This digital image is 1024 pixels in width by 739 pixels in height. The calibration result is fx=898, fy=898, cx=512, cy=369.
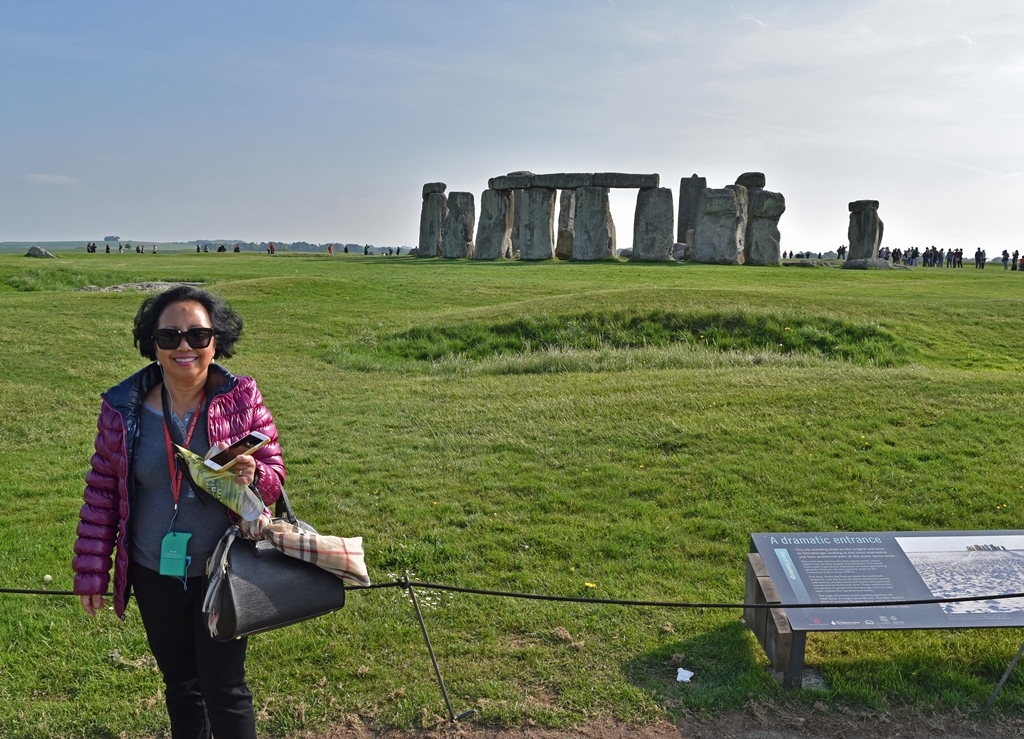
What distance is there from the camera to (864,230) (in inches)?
1585

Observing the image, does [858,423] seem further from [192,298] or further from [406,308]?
[406,308]

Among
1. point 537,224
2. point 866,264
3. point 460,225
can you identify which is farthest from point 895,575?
point 460,225

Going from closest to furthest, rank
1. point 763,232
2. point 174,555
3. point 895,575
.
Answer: point 174,555
point 895,575
point 763,232

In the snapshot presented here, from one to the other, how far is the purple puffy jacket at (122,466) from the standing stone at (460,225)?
39.4 metres

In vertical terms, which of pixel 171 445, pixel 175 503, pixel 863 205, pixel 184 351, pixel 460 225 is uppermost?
pixel 863 205

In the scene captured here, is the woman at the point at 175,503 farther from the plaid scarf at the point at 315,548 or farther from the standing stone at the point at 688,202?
the standing stone at the point at 688,202

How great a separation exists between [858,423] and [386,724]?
728 cm

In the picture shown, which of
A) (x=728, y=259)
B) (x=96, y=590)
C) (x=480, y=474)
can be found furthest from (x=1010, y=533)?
(x=728, y=259)

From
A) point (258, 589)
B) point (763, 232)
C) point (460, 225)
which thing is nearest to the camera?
point (258, 589)

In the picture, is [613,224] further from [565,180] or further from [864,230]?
[864,230]

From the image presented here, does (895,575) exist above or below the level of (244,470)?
below

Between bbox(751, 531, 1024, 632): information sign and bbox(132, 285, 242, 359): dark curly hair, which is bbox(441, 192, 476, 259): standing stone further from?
bbox(132, 285, 242, 359): dark curly hair

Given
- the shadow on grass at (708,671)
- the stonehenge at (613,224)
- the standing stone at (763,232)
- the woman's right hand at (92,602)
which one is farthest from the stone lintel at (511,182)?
the woman's right hand at (92,602)

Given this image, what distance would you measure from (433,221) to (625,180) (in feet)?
37.3
